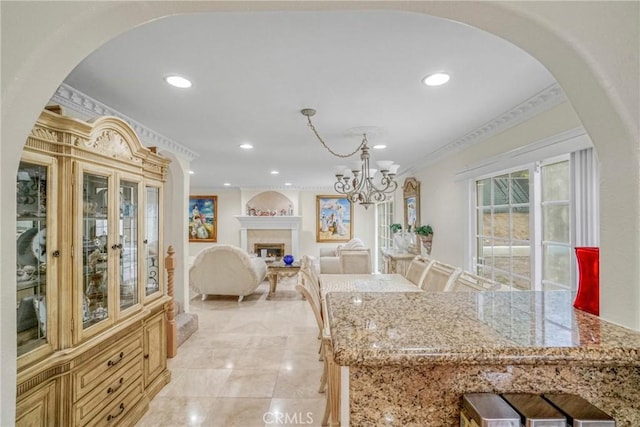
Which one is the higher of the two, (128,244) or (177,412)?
(128,244)

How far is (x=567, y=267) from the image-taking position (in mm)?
2148

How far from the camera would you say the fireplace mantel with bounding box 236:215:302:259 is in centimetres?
839

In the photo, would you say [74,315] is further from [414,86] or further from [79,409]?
[414,86]

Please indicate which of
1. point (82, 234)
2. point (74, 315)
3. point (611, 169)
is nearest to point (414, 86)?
point (611, 169)

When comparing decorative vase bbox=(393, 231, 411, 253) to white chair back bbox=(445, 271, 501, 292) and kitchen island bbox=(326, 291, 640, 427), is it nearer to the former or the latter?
white chair back bbox=(445, 271, 501, 292)

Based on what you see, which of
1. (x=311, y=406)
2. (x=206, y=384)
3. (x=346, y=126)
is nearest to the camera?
(x=311, y=406)

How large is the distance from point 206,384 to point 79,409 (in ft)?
3.70

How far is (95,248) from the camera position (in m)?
1.85

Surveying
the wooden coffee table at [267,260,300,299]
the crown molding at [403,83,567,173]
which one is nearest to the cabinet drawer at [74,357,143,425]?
the crown molding at [403,83,567,173]

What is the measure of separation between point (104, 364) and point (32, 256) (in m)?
0.77

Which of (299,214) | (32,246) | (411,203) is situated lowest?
(32,246)

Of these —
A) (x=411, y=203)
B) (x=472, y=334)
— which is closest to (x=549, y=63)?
(x=472, y=334)

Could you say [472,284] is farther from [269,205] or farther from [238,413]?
[269,205]

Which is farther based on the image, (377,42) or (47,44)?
(377,42)
